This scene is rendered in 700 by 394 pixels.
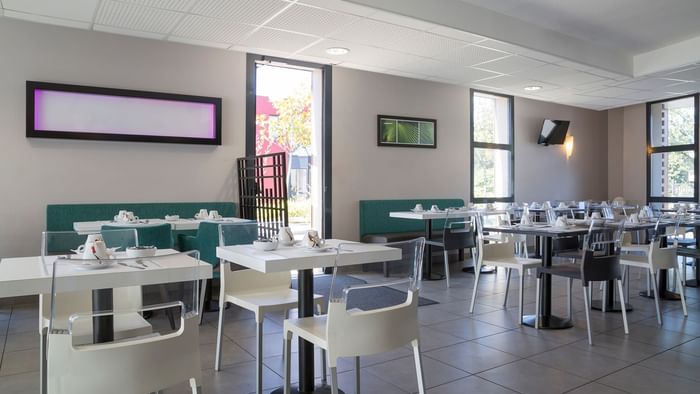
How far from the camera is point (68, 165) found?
5.30 metres

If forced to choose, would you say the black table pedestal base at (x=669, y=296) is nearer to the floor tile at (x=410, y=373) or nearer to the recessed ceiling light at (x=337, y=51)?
the floor tile at (x=410, y=373)

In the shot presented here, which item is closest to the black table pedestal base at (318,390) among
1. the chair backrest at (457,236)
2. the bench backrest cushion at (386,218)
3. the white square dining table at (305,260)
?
the white square dining table at (305,260)

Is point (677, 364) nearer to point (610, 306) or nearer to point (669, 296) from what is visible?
point (610, 306)

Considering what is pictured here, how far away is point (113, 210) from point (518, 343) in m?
4.33

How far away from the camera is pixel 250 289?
301 cm

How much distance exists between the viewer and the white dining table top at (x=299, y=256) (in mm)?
2193

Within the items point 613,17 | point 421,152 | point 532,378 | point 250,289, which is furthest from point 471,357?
point 421,152

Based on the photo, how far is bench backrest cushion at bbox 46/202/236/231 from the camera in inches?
202

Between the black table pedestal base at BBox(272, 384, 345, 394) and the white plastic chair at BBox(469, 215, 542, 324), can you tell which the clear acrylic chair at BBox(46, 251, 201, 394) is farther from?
the white plastic chair at BBox(469, 215, 542, 324)

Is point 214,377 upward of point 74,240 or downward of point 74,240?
downward

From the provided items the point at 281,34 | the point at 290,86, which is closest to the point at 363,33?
the point at 281,34

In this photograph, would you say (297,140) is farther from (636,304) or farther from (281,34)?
(636,304)

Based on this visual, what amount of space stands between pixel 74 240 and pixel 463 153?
22.5 feet

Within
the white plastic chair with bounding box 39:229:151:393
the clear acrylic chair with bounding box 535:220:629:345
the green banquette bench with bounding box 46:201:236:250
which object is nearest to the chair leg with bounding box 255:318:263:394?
the white plastic chair with bounding box 39:229:151:393
